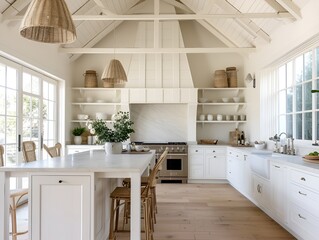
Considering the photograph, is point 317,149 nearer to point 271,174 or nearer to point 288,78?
point 271,174

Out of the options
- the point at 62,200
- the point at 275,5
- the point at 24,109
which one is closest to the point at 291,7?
the point at 275,5

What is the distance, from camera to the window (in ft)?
12.3

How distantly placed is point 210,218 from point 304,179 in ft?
4.80

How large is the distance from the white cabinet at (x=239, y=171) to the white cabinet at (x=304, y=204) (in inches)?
59.1

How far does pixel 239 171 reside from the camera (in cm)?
514

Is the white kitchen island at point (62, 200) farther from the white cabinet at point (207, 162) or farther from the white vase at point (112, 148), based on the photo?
the white cabinet at point (207, 162)

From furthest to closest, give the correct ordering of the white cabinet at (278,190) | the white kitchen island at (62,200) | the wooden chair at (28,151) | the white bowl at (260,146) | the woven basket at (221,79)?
1. the woven basket at (221,79)
2. the white bowl at (260,146)
3. the white cabinet at (278,190)
4. the wooden chair at (28,151)
5. the white kitchen island at (62,200)

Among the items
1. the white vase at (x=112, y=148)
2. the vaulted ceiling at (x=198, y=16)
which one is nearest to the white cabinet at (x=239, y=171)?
the vaulted ceiling at (x=198, y=16)

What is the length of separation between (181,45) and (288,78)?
2.64m

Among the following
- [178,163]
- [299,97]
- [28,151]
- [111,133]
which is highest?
[299,97]

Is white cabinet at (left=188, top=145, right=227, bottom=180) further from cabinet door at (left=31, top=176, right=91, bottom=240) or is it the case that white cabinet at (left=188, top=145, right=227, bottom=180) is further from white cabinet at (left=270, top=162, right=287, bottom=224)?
cabinet door at (left=31, top=176, right=91, bottom=240)

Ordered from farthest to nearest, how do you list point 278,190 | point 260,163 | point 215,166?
point 215,166, point 260,163, point 278,190

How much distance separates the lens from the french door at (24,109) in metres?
4.03

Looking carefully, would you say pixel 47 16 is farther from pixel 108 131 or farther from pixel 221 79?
pixel 221 79
